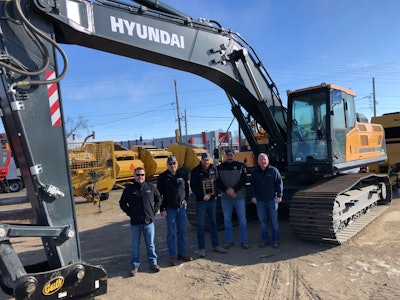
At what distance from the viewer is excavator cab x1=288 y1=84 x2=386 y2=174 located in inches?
261

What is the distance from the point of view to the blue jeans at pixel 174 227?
5.47 metres

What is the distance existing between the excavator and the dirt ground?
474 mm

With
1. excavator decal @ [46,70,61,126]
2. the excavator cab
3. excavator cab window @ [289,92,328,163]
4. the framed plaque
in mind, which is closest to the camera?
excavator decal @ [46,70,61,126]

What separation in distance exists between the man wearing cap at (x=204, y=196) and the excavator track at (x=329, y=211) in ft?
4.35

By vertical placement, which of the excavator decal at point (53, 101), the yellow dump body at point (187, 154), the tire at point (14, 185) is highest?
the excavator decal at point (53, 101)

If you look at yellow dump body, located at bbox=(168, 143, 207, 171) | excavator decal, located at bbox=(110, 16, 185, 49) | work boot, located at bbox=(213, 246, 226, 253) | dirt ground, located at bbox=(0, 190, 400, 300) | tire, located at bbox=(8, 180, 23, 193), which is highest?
excavator decal, located at bbox=(110, 16, 185, 49)

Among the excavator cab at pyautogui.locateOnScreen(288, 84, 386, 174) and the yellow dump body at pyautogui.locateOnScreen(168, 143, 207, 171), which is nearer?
the excavator cab at pyautogui.locateOnScreen(288, 84, 386, 174)

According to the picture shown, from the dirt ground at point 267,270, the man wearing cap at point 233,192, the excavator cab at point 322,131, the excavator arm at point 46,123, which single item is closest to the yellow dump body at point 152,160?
the dirt ground at point 267,270

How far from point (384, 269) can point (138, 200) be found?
349cm

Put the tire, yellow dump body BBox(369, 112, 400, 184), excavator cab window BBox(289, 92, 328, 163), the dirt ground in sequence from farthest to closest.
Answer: the tire, yellow dump body BBox(369, 112, 400, 184), excavator cab window BBox(289, 92, 328, 163), the dirt ground

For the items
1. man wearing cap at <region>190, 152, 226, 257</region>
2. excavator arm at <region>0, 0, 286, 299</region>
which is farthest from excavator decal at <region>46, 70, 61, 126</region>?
man wearing cap at <region>190, 152, 226, 257</region>

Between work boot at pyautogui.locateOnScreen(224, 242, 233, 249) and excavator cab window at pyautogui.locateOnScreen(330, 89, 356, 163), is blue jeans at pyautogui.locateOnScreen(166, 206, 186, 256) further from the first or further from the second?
excavator cab window at pyautogui.locateOnScreen(330, 89, 356, 163)

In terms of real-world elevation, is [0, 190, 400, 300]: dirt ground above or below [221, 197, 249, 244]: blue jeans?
below

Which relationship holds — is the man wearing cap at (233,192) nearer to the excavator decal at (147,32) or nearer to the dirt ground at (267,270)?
the dirt ground at (267,270)
